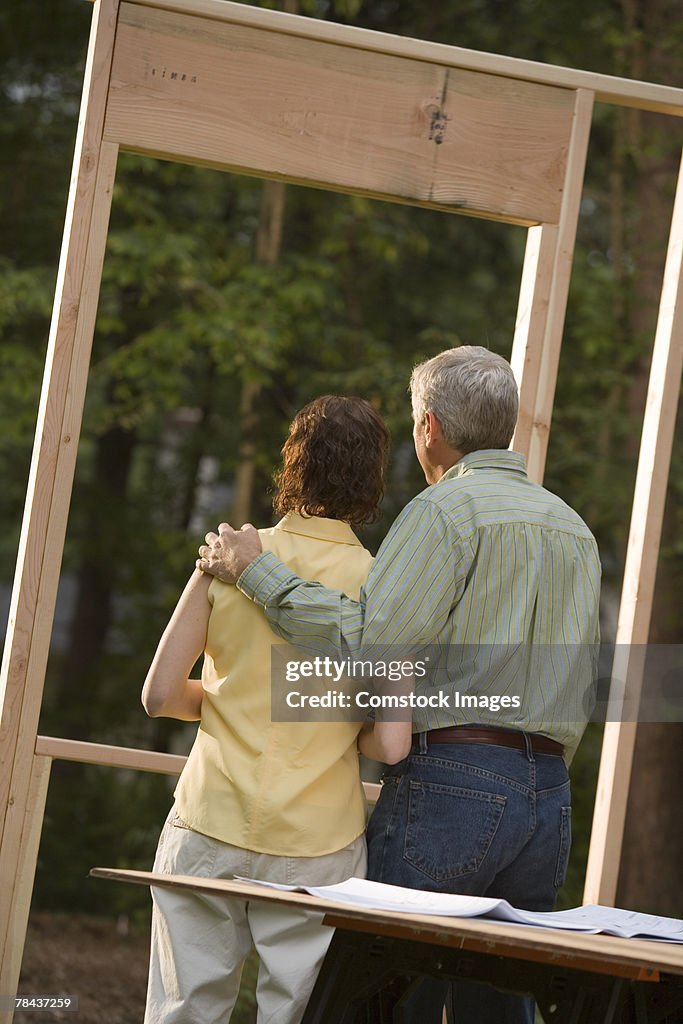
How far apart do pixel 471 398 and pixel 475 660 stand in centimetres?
46

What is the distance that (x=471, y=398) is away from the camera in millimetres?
2186

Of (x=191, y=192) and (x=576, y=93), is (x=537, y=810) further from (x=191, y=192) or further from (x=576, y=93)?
(x=191, y=192)

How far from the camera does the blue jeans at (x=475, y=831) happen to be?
2043 millimetres

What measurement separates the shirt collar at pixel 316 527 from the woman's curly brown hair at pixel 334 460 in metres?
0.01

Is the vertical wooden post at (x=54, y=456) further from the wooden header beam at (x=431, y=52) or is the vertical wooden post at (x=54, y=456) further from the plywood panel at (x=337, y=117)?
the wooden header beam at (x=431, y=52)

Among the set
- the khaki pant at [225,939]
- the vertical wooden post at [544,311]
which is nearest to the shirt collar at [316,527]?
the khaki pant at [225,939]

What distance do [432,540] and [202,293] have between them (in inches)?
164

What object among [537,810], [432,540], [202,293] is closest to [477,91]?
[432,540]

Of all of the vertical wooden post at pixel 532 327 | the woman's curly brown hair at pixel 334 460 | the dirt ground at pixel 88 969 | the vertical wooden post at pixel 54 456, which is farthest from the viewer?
the dirt ground at pixel 88 969

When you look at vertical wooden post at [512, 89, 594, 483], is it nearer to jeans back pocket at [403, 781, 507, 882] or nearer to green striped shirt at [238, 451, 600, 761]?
green striped shirt at [238, 451, 600, 761]

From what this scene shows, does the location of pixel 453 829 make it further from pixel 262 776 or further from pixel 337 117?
pixel 337 117

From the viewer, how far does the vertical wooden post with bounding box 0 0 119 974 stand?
271 cm

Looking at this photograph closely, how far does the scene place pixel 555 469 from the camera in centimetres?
612

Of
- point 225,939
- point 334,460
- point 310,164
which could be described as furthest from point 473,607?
point 310,164
